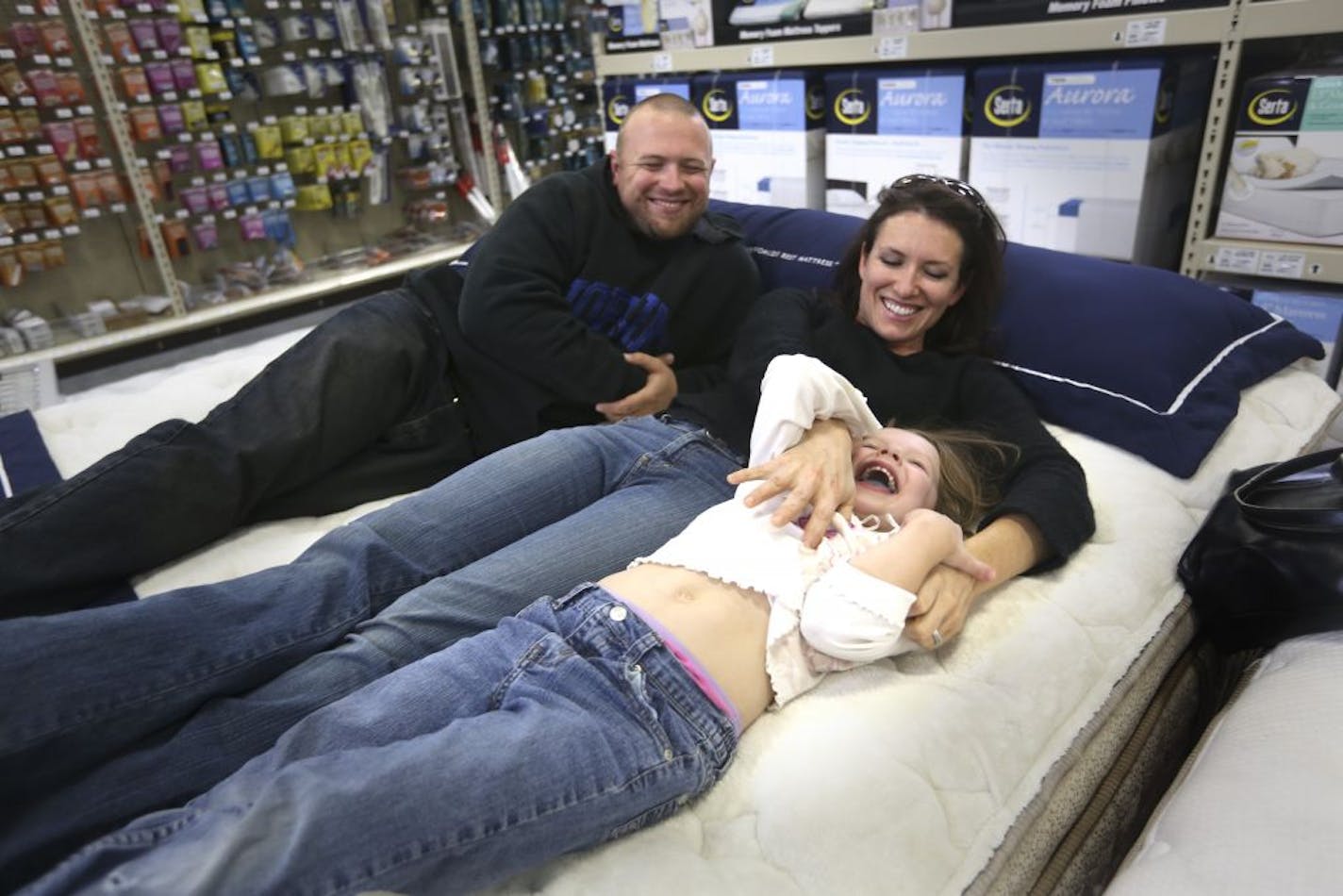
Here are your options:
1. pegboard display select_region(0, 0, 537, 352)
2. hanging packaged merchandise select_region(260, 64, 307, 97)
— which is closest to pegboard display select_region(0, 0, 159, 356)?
pegboard display select_region(0, 0, 537, 352)

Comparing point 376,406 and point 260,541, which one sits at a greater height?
point 376,406

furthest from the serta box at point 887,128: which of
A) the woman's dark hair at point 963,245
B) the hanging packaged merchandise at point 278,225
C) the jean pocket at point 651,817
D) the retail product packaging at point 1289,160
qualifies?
the hanging packaged merchandise at point 278,225

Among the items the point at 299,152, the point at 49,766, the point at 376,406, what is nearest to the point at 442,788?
the point at 49,766

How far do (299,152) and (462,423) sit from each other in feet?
8.25

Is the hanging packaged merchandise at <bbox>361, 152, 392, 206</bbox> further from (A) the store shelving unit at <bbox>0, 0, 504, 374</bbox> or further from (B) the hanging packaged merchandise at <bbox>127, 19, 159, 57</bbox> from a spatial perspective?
(B) the hanging packaged merchandise at <bbox>127, 19, 159, 57</bbox>

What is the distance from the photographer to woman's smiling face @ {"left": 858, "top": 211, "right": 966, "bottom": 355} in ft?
4.43

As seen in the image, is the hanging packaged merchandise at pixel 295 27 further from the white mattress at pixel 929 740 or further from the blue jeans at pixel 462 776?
the blue jeans at pixel 462 776

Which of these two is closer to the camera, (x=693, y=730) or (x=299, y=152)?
(x=693, y=730)

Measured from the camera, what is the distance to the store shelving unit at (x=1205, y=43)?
159cm

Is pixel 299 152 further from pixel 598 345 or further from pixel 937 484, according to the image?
pixel 937 484

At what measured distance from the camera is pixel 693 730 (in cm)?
84

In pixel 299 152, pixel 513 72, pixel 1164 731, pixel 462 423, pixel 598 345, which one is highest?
pixel 513 72

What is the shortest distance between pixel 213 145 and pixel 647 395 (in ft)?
8.81

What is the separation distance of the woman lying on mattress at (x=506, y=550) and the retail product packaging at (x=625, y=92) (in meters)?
1.37
